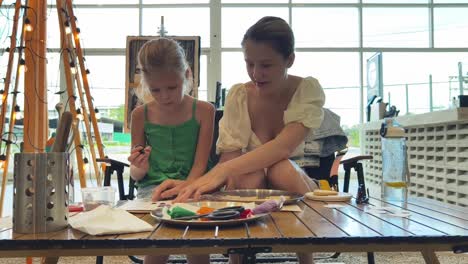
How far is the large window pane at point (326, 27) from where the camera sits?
7.62 meters

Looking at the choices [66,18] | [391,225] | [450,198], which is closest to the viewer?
[391,225]

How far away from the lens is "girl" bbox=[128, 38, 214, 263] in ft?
5.29

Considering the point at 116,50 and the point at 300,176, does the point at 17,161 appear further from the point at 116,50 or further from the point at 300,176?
the point at 116,50

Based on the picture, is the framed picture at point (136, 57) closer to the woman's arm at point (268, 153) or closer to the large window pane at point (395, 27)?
the woman's arm at point (268, 153)

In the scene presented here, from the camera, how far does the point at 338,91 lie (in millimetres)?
7652

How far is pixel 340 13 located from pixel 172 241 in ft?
25.2

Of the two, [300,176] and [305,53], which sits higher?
[305,53]

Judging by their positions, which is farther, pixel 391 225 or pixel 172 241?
pixel 391 225

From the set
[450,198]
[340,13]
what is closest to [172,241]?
[450,198]

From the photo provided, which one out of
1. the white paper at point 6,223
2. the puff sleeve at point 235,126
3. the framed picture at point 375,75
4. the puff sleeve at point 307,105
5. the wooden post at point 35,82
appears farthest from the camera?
the framed picture at point 375,75

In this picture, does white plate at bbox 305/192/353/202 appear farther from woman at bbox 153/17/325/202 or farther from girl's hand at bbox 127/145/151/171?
girl's hand at bbox 127/145/151/171

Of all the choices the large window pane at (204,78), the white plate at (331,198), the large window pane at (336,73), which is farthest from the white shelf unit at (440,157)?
the large window pane at (204,78)

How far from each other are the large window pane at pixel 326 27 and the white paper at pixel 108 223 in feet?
23.3

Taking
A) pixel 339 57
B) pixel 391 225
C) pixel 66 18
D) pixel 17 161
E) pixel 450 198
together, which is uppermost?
pixel 339 57
